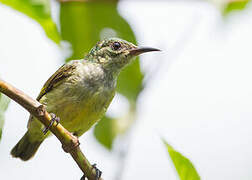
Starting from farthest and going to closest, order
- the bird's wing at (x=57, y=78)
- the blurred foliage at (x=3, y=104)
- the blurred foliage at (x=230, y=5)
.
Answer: the bird's wing at (x=57, y=78) < the blurred foliage at (x=230, y=5) < the blurred foliage at (x=3, y=104)

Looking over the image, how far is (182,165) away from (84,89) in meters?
2.56

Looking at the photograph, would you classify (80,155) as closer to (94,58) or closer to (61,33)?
(61,33)

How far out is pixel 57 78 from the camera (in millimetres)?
4902

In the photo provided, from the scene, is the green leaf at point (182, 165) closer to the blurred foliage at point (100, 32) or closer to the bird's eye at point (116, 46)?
the blurred foliage at point (100, 32)

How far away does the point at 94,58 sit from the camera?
5.20m

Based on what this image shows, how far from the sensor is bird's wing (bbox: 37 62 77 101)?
15.8 ft

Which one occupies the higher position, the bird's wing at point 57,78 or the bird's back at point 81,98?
the bird's wing at point 57,78

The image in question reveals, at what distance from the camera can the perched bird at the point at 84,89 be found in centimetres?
436

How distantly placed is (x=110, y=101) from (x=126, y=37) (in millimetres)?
1889

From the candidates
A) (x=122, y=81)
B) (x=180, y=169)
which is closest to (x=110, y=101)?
(x=122, y=81)

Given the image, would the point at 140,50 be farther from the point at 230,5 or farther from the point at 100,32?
the point at 230,5

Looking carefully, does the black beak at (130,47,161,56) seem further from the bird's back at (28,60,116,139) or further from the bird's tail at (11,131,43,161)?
the bird's tail at (11,131,43,161)

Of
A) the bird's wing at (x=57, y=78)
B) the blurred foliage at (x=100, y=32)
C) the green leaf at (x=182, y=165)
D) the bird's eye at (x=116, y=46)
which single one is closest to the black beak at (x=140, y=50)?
the bird's eye at (x=116, y=46)

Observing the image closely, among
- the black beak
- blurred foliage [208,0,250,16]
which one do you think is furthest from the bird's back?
blurred foliage [208,0,250,16]
